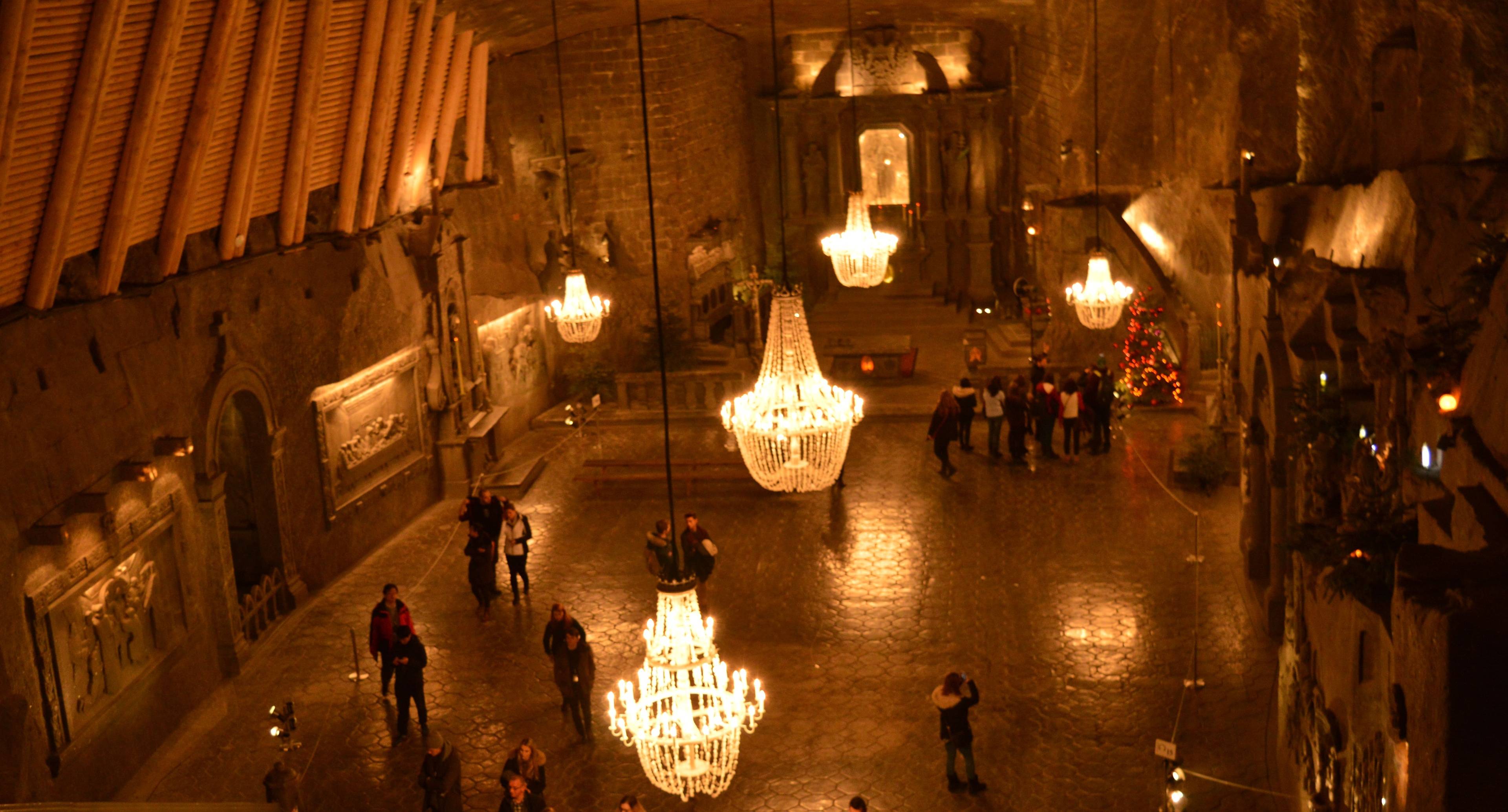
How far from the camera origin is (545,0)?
17547 mm

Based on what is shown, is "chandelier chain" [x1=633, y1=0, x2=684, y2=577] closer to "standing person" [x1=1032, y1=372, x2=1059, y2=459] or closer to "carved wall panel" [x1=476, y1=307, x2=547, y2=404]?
"carved wall panel" [x1=476, y1=307, x2=547, y2=404]

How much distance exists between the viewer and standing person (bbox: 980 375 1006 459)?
18.1 meters

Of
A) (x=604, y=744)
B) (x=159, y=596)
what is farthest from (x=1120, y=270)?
(x=159, y=596)

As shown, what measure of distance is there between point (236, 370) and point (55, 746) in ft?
13.2

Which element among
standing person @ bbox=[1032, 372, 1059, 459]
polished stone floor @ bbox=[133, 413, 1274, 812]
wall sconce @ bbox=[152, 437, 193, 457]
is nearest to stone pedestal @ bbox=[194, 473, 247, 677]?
polished stone floor @ bbox=[133, 413, 1274, 812]

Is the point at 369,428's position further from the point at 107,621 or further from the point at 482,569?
the point at 107,621

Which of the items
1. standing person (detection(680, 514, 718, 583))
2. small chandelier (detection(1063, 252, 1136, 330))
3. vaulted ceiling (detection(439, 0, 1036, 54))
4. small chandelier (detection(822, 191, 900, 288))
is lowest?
standing person (detection(680, 514, 718, 583))

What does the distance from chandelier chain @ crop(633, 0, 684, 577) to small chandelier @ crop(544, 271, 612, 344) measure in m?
0.74

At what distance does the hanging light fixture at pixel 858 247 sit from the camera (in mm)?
14320

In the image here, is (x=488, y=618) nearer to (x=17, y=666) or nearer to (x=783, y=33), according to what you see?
(x=17, y=666)

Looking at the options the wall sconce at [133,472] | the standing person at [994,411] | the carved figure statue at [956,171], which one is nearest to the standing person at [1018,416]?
the standing person at [994,411]

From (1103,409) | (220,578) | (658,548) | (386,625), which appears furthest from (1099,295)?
(220,578)

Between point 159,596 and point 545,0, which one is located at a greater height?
point 545,0

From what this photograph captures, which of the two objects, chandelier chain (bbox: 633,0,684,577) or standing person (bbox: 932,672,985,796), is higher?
chandelier chain (bbox: 633,0,684,577)
